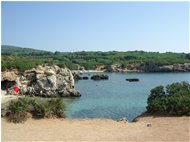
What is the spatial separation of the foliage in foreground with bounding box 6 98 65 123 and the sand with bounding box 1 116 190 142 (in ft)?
1.72

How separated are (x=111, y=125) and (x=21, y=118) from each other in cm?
525

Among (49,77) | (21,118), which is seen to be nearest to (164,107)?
(21,118)

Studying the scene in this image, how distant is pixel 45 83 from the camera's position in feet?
159

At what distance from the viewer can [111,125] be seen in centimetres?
2045

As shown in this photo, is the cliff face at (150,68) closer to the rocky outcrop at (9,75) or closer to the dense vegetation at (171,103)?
the rocky outcrop at (9,75)

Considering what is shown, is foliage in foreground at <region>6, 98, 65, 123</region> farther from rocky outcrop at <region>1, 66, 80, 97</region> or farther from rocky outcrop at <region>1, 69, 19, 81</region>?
rocky outcrop at <region>1, 69, 19, 81</region>

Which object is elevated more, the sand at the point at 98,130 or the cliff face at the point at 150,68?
the cliff face at the point at 150,68

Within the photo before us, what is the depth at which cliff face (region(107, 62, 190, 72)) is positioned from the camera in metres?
118

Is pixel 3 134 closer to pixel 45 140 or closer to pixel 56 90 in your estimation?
pixel 45 140

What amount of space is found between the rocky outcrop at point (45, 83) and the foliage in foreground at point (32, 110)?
82.3 ft

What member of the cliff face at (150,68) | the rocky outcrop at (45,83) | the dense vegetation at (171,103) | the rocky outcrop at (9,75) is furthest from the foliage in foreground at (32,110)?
the cliff face at (150,68)

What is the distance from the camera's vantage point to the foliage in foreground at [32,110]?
21.0 metres

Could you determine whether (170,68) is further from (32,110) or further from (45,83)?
(32,110)

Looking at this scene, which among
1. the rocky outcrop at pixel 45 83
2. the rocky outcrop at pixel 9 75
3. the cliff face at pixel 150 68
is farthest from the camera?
the cliff face at pixel 150 68
